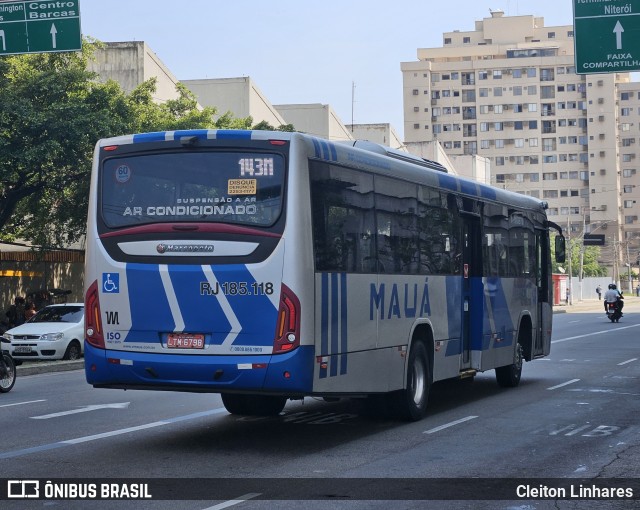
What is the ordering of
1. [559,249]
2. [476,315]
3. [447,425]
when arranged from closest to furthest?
[447,425]
[476,315]
[559,249]

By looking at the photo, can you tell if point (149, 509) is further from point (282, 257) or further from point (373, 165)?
point (373, 165)

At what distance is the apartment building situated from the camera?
145m

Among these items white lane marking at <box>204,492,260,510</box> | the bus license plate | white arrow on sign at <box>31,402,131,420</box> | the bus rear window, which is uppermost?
the bus rear window

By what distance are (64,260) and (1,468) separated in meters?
31.1

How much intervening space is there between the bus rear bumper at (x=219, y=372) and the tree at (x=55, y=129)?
18733 mm

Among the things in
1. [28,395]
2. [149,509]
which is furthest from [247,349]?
[28,395]

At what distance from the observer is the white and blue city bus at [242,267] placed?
35.0ft

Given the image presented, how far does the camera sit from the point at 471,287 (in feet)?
51.8

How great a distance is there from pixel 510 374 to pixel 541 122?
5281 inches

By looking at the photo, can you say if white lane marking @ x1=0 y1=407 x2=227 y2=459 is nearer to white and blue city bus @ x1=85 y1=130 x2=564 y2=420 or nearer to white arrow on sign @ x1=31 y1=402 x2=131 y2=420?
white and blue city bus @ x1=85 y1=130 x2=564 y2=420

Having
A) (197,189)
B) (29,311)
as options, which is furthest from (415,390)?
(29,311)

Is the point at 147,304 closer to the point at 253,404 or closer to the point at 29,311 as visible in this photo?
the point at 253,404

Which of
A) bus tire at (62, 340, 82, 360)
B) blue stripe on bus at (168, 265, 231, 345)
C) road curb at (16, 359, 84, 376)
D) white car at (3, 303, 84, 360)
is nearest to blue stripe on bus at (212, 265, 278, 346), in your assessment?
blue stripe on bus at (168, 265, 231, 345)

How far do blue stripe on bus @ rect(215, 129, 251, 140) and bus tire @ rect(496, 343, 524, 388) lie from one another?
8.44m
